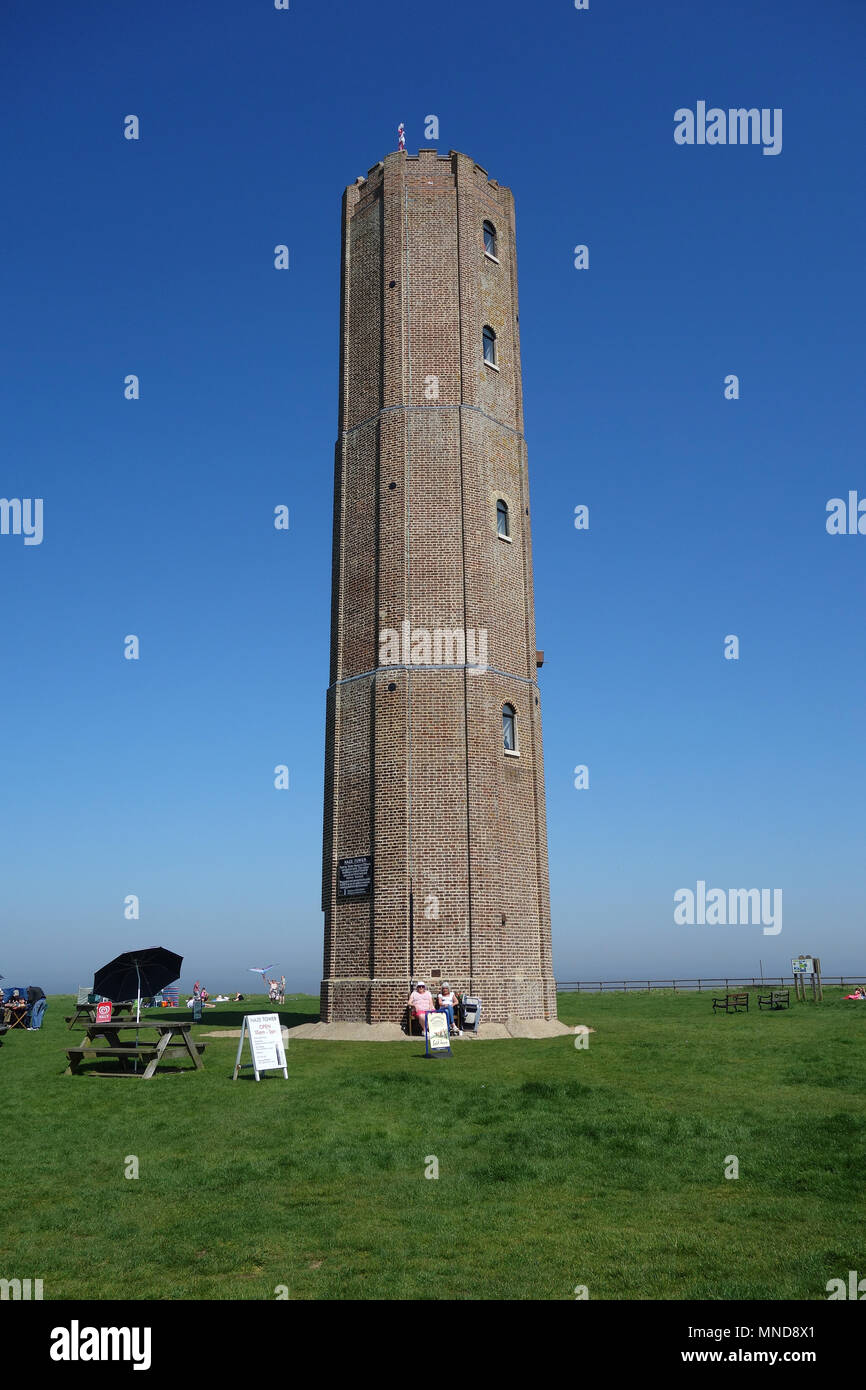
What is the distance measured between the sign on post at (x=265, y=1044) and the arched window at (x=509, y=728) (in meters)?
12.6

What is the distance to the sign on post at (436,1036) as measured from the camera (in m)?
19.8

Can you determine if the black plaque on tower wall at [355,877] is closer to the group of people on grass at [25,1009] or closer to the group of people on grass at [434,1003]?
the group of people on grass at [434,1003]

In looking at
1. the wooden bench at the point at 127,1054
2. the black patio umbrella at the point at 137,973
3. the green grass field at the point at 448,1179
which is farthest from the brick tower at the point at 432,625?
the wooden bench at the point at 127,1054

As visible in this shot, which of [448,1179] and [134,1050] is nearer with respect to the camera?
[448,1179]

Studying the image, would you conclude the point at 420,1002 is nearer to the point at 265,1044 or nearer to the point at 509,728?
the point at 265,1044

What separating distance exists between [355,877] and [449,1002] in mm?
4978

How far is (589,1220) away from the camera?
9031 mm

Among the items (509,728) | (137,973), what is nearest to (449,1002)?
(137,973)

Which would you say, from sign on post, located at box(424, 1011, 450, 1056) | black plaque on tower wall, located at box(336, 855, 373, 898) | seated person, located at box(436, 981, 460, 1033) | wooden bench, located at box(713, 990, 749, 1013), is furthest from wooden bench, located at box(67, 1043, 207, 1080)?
wooden bench, located at box(713, 990, 749, 1013)

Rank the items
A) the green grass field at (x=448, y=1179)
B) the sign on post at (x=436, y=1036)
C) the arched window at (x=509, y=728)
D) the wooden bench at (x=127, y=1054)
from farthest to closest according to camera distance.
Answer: the arched window at (x=509, y=728) < the sign on post at (x=436, y=1036) < the wooden bench at (x=127, y=1054) < the green grass field at (x=448, y=1179)

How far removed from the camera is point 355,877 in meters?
26.9

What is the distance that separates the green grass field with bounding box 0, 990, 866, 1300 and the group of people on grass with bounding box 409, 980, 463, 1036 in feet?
15.4
